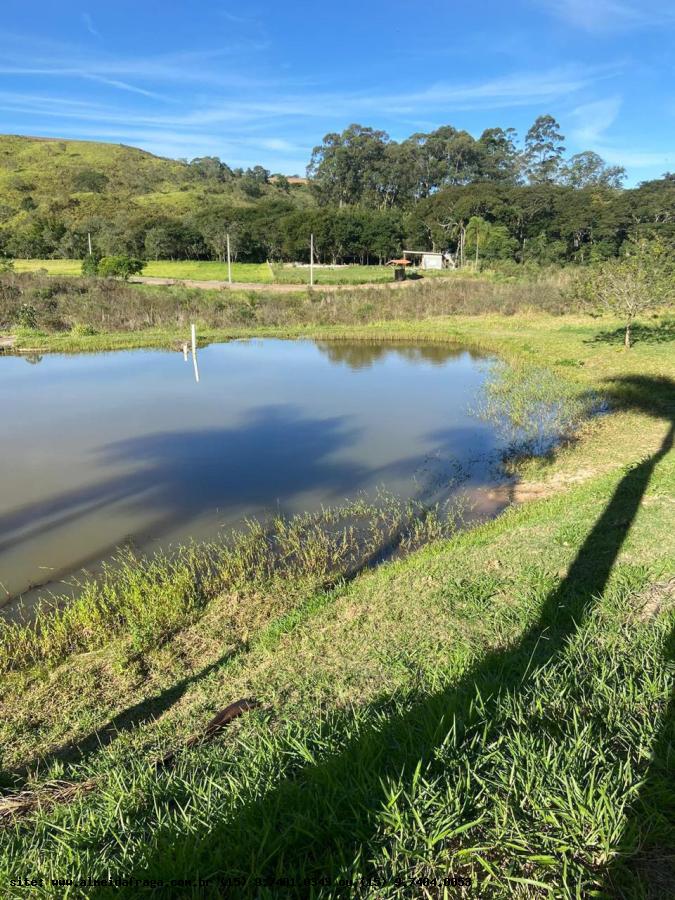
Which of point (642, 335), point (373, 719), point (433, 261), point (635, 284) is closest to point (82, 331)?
point (635, 284)

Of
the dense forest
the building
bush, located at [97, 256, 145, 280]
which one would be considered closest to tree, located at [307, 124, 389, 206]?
the dense forest

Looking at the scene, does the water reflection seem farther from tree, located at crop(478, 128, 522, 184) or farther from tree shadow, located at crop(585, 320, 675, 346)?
tree, located at crop(478, 128, 522, 184)

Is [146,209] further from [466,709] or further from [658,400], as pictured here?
[466,709]

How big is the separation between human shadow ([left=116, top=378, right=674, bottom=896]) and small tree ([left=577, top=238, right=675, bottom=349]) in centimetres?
1465

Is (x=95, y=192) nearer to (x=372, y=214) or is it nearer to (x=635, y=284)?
(x=372, y=214)

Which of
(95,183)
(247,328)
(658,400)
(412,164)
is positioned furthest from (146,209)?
(658,400)

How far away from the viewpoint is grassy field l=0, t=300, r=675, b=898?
179cm

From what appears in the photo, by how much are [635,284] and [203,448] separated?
1250cm

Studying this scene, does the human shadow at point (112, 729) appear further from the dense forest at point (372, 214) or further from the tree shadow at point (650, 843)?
the dense forest at point (372, 214)

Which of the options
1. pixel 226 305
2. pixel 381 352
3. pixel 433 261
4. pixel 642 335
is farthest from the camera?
pixel 433 261

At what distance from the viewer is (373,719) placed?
276 centimetres

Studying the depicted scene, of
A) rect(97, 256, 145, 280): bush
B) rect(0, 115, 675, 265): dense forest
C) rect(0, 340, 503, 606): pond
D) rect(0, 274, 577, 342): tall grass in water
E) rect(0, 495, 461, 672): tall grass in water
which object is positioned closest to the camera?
rect(0, 495, 461, 672): tall grass in water

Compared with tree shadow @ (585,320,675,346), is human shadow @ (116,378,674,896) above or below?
below

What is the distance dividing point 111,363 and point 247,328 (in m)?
8.12
